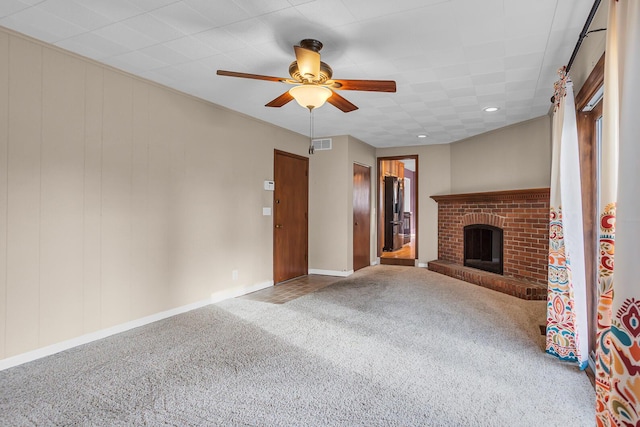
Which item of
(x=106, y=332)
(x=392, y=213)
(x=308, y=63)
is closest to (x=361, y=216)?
(x=392, y=213)

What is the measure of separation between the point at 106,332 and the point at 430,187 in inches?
225

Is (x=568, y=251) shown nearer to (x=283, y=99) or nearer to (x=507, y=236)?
(x=283, y=99)

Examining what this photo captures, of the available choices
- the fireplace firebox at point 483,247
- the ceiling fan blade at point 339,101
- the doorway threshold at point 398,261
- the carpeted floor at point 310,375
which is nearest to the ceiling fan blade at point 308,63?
the ceiling fan blade at point 339,101

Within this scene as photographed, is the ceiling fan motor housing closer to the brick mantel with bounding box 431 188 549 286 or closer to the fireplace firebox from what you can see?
the brick mantel with bounding box 431 188 549 286

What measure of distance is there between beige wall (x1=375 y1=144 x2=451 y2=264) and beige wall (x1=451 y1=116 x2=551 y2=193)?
0.54 ft

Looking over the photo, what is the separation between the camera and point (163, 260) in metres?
3.60

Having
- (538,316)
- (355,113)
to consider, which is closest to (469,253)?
(538,316)

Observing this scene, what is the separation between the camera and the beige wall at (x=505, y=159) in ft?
16.0

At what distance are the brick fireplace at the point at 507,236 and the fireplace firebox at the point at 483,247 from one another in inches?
1.3

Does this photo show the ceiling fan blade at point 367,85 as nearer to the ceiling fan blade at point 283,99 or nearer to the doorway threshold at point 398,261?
the ceiling fan blade at point 283,99

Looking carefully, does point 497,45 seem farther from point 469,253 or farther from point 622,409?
point 469,253

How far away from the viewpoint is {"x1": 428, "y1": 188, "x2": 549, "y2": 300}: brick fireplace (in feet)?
15.2

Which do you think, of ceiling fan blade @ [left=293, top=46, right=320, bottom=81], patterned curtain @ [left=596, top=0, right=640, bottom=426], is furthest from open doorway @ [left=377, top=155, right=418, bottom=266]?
patterned curtain @ [left=596, top=0, right=640, bottom=426]

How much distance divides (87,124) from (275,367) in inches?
100
